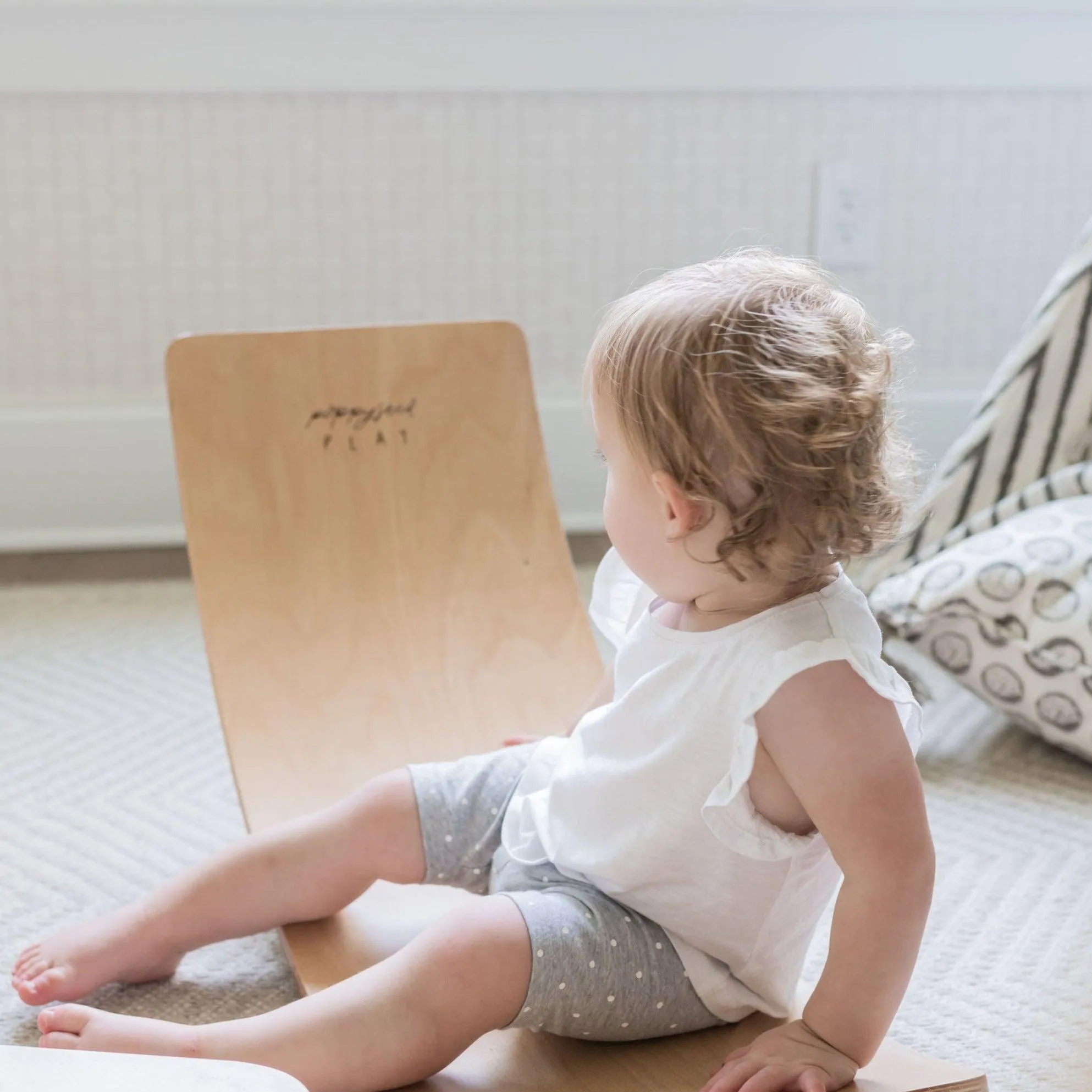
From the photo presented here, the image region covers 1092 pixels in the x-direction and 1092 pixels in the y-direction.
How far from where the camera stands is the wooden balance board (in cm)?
106

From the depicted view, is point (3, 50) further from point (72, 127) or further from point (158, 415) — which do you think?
point (158, 415)

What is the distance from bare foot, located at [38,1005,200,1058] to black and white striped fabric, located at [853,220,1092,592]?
78cm

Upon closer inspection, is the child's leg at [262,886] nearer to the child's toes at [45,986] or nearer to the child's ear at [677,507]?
the child's toes at [45,986]

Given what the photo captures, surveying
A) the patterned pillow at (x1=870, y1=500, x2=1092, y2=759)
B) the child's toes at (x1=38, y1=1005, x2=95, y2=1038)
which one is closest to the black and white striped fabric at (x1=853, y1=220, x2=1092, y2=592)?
the patterned pillow at (x1=870, y1=500, x2=1092, y2=759)

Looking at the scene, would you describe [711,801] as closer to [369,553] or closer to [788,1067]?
[788,1067]

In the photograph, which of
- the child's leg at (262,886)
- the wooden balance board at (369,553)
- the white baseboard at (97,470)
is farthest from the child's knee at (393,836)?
the white baseboard at (97,470)

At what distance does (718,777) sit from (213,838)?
1.65 feet

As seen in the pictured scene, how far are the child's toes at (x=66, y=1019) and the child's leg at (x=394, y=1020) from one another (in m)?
0.04

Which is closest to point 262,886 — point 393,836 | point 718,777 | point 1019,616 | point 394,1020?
point 393,836

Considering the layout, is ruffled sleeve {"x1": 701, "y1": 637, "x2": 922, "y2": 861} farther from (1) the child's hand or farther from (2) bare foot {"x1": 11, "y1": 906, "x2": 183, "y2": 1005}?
(2) bare foot {"x1": 11, "y1": 906, "x2": 183, "y2": 1005}

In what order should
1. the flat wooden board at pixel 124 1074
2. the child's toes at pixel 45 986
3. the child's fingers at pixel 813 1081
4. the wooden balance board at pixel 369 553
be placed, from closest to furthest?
the flat wooden board at pixel 124 1074
the child's fingers at pixel 813 1081
the child's toes at pixel 45 986
the wooden balance board at pixel 369 553

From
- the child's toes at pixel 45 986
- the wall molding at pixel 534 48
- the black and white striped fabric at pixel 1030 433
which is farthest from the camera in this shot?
the wall molding at pixel 534 48

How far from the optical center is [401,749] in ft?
3.44

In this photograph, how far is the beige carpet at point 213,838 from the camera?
2.71 ft
